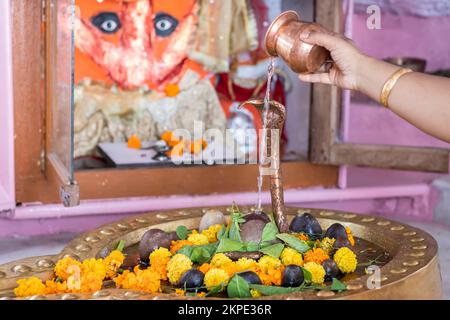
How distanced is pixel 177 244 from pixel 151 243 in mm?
67

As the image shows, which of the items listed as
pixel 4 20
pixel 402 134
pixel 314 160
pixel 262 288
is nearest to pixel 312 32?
pixel 262 288

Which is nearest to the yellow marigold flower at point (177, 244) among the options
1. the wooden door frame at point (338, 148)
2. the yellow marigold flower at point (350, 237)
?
the yellow marigold flower at point (350, 237)

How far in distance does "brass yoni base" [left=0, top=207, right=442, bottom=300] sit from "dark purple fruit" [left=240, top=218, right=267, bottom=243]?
0.26m

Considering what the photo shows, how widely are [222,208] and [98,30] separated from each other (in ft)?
5.38

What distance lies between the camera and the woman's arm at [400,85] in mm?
1616

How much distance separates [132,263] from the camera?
181 cm

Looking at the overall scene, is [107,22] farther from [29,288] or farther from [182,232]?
[29,288]

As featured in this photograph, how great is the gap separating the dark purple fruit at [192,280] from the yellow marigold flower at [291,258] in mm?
215

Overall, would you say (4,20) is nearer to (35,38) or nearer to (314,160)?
(35,38)

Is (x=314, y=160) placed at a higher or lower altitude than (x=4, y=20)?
lower

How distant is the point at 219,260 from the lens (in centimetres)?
166

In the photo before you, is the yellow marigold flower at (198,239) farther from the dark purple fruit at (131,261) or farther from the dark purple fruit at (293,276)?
the dark purple fruit at (293,276)

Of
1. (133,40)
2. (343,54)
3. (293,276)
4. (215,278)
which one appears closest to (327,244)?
(293,276)

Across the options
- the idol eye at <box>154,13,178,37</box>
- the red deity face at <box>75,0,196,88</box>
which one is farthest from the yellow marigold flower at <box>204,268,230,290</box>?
the idol eye at <box>154,13,178,37</box>
